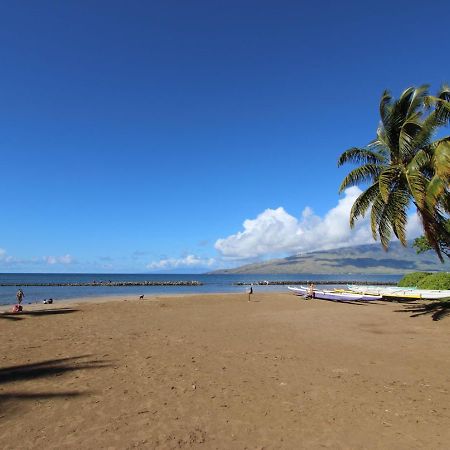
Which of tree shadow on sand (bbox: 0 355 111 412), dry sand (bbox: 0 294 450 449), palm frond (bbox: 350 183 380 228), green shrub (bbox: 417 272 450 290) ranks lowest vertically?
dry sand (bbox: 0 294 450 449)

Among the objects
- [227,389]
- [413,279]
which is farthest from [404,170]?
[413,279]

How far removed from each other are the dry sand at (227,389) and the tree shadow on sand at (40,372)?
0.03 metres

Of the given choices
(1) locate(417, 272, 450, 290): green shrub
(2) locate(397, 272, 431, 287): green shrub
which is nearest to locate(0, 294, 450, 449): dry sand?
(1) locate(417, 272, 450, 290): green shrub

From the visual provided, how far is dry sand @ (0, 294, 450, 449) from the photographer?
21.2 ft

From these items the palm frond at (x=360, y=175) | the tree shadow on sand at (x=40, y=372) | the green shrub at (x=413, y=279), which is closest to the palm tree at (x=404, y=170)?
the palm frond at (x=360, y=175)

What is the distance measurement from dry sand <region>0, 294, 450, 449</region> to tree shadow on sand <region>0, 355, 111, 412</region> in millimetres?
33

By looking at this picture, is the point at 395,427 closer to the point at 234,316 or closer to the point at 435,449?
the point at 435,449

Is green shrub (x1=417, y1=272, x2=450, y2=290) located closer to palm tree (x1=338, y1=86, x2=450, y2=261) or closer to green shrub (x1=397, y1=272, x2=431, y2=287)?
green shrub (x1=397, y1=272, x2=431, y2=287)

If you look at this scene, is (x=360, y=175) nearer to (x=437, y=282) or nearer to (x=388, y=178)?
(x=388, y=178)

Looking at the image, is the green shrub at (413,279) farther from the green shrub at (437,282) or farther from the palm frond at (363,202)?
the palm frond at (363,202)

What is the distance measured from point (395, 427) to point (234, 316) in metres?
17.9

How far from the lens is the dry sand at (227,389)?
6477 mm

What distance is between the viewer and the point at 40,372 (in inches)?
411

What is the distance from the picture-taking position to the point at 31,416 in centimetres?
734
